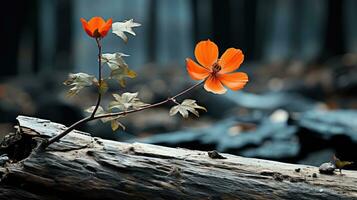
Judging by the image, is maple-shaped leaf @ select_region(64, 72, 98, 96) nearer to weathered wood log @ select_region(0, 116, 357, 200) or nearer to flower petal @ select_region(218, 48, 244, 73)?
weathered wood log @ select_region(0, 116, 357, 200)

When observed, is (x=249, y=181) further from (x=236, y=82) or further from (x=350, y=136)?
(x=350, y=136)

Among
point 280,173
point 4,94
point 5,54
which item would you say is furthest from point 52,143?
point 5,54

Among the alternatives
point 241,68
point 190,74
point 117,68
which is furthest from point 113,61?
point 241,68

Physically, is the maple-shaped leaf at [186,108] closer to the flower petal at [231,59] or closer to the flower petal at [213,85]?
the flower petal at [213,85]

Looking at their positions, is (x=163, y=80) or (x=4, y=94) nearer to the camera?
(x=4, y=94)

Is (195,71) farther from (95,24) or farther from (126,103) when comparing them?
(95,24)

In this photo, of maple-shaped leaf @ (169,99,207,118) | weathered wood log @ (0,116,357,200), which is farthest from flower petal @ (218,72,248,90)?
weathered wood log @ (0,116,357,200)
